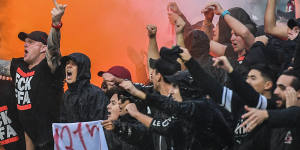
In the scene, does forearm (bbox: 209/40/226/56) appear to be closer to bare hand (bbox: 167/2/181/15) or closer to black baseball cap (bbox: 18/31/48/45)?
bare hand (bbox: 167/2/181/15)

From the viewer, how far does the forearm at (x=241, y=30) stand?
557 centimetres

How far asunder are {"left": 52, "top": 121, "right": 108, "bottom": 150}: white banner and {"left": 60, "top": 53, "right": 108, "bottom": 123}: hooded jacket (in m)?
0.10

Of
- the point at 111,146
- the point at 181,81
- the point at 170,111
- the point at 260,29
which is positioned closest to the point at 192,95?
the point at 181,81

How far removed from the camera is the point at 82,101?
5.72 m

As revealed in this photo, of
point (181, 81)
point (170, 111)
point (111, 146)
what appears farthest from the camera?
point (111, 146)

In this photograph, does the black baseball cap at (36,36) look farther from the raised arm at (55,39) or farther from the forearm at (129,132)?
the forearm at (129,132)

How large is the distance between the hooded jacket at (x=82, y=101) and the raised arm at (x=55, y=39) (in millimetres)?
206

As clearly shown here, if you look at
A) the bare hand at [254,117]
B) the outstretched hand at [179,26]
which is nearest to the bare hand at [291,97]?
the bare hand at [254,117]

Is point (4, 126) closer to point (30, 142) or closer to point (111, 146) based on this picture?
point (30, 142)

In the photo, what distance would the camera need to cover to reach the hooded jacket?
5.72 metres

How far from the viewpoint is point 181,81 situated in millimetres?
4520

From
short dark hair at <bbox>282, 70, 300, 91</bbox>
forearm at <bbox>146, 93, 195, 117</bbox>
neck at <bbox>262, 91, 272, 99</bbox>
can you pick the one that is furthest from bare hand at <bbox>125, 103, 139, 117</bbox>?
short dark hair at <bbox>282, 70, 300, 91</bbox>

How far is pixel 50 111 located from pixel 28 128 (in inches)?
12.0

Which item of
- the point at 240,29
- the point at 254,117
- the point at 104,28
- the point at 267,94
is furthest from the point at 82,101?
the point at 254,117
